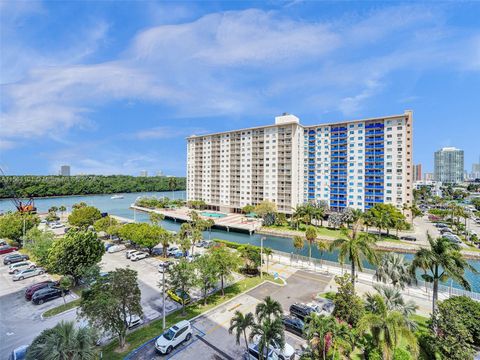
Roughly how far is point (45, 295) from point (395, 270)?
36.9m

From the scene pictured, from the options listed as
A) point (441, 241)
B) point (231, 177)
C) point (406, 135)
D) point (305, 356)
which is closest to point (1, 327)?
point (305, 356)

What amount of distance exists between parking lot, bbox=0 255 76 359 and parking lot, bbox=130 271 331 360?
10351mm

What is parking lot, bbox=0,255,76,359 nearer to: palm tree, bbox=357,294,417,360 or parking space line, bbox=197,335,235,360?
parking space line, bbox=197,335,235,360

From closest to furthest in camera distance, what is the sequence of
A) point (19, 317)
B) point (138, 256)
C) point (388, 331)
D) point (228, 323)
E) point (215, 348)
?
point (388, 331) → point (215, 348) → point (228, 323) → point (19, 317) → point (138, 256)

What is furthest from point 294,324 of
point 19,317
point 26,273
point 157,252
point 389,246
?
point 389,246

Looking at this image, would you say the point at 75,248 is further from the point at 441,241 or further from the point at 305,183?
the point at 305,183

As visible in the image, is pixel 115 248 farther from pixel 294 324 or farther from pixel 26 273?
pixel 294 324

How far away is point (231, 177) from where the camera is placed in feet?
319

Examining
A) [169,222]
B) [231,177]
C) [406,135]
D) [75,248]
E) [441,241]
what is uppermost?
[406,135]

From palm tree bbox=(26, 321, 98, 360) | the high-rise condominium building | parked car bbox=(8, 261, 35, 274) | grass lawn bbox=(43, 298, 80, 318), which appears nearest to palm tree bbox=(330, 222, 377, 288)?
palm tree bbox=(26, 321, 98, 360)

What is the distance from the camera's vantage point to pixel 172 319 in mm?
21156

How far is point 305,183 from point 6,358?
8644cm

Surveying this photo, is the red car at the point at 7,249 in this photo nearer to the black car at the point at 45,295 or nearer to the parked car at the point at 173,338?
the black car at the point at 45,295

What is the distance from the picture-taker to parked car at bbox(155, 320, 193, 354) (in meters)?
16.6
